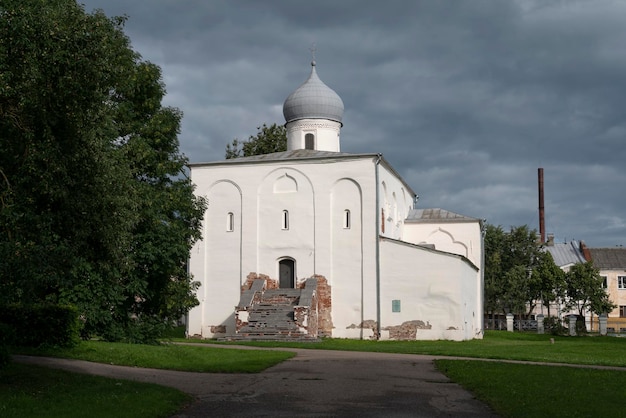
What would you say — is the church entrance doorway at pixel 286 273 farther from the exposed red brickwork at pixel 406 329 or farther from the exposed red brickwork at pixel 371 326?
the exposed red brickwork at pixel 406 329

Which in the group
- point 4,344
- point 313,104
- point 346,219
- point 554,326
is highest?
point 313,104

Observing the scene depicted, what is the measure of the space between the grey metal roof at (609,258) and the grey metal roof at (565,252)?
206cm

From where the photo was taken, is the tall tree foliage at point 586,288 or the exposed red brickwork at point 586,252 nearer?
the tall tree foliage at point 586,288

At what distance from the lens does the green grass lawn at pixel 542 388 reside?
1005 centimetres

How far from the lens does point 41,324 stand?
1666cm

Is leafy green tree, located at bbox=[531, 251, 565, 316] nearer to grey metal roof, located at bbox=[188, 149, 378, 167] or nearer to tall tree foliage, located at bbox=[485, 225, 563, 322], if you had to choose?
tall tree foliage, located at bbox=[485, 225, 563, 322]

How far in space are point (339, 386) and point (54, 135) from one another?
637 centimetres

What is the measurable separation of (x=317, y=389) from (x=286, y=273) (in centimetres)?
2029

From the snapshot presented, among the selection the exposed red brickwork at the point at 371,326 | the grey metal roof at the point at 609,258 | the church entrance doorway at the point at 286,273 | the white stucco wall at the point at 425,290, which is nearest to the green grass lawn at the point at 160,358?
the exposed red brickwork at the point at 371,326

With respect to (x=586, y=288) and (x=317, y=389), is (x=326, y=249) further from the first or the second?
(x=586, y=288)

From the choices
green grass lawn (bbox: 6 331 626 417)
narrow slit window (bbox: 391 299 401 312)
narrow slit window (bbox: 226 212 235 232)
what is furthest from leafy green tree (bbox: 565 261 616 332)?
green grass lawn (bbox: 6 331 626 417)

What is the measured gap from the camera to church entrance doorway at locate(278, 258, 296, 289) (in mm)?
32531

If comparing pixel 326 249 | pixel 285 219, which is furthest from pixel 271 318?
pixel 285 219

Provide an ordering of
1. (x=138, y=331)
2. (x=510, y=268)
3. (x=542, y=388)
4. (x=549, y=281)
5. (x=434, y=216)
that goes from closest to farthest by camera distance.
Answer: (x=542, y=388) < (x=138, y=331) < (x=434, y=216) < (x=549, y=281) < (x=510, y=268)
